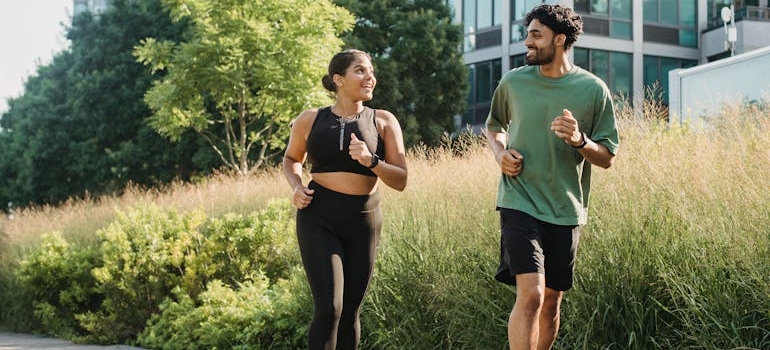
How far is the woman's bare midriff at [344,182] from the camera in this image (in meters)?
5.19

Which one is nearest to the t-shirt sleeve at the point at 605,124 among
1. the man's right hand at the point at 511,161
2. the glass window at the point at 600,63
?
the man's right hand at the point at 511,161

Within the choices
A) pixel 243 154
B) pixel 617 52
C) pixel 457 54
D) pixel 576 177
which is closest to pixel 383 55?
pixel 457 54

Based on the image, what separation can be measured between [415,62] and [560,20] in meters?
24.8

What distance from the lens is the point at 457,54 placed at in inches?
1188

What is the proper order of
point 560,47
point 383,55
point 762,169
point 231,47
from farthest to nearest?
point 383,55 < point 231,47 < point 762,169 < point 560,47

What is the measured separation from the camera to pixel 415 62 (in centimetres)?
2945

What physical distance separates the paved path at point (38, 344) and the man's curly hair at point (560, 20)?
592 centimetres

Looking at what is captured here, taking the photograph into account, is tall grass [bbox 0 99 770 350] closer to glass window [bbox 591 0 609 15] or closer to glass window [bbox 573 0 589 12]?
glass window [bbox 573 0 589 12]

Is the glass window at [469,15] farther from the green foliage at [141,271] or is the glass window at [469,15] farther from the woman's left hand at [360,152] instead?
the woman's left hand at [360,152]

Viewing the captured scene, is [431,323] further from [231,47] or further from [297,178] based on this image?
[231,47]

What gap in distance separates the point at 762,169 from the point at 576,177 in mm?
1460

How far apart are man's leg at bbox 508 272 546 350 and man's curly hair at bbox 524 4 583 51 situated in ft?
3.74

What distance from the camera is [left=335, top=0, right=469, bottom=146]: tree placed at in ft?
92.6

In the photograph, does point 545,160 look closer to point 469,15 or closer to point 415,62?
point 415,62
